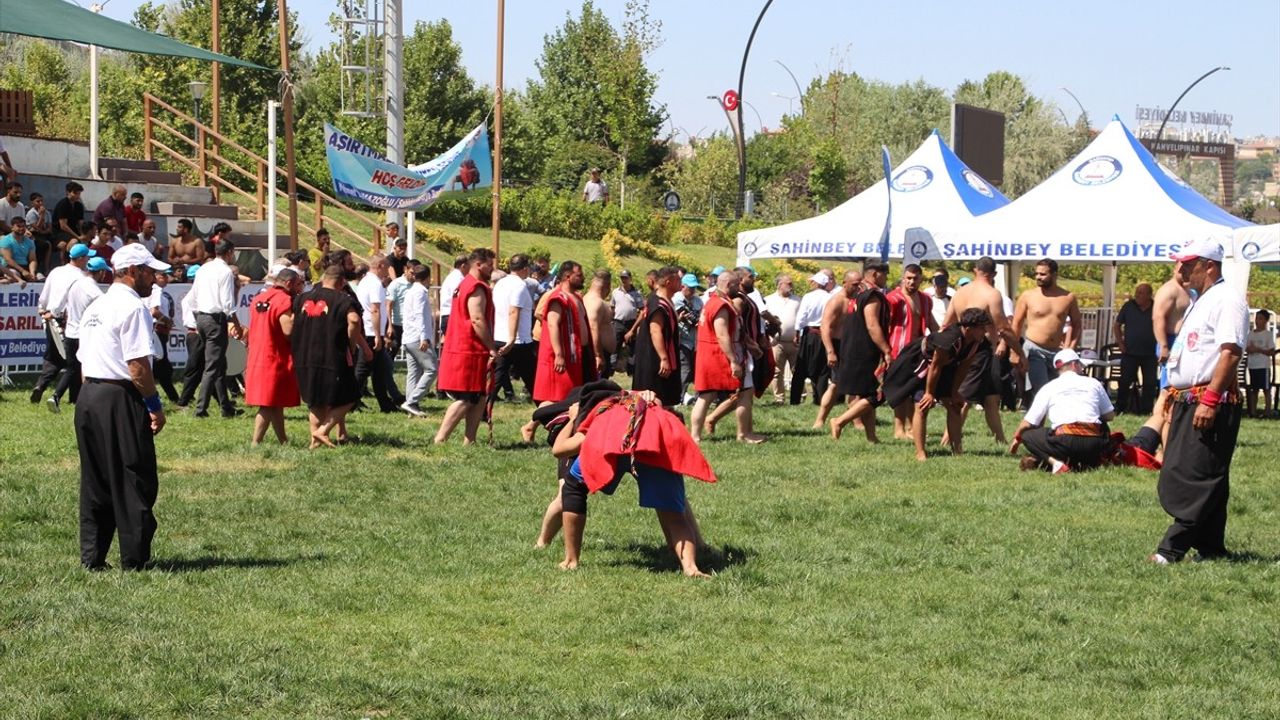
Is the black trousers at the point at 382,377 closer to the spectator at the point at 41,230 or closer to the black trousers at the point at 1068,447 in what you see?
the spectator at the point at 41,230

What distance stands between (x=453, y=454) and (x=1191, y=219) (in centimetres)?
1032

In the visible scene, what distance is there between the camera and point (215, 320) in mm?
15320

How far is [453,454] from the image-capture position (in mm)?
13422

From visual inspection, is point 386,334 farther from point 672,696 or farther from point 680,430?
point 672,696

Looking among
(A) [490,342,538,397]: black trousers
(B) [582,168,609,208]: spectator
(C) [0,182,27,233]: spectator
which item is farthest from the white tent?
(B) [582,168,609,208]: spectator

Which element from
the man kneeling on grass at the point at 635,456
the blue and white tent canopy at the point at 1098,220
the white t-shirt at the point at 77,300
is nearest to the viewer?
the man kneeling on grass at the point at 635,456

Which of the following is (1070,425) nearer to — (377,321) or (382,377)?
(377,321)

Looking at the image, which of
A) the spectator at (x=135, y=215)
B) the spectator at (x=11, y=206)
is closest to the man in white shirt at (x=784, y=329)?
the spectator at (x=135, y=215)

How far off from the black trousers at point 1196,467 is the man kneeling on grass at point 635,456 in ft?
8.46

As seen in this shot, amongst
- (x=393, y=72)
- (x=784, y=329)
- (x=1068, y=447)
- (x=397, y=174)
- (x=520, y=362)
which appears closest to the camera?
(x=1068, y=447)

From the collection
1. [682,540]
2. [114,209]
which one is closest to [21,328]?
[114,209]

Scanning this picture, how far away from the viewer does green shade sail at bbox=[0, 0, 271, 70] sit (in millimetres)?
9570

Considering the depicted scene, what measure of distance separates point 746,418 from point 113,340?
25.4 ft

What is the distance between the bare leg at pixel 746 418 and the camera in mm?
14828
